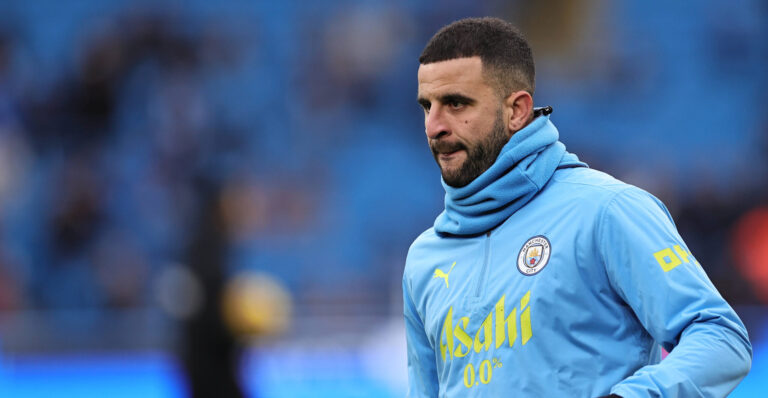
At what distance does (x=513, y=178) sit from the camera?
2.74 metres

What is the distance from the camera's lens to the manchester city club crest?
263 centimetres

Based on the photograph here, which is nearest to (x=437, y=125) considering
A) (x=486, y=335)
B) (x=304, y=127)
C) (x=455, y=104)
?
(x=455, y=104)

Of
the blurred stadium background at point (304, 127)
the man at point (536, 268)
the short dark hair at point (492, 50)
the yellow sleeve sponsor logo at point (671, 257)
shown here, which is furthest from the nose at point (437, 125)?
the blurred stadium background at point (304, 127)

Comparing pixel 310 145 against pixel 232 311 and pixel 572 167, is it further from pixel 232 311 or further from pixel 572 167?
pixel 572 167

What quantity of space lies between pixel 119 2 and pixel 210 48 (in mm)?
1315

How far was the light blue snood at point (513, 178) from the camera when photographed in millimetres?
2736

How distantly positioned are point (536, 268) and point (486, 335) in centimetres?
20

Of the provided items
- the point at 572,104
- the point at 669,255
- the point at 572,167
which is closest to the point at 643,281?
the point at 669,255

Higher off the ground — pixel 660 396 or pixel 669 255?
pixel 669 255

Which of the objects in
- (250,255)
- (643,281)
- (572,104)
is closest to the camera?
(643,281)

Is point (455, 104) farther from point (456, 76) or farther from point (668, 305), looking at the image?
point (668, 305)

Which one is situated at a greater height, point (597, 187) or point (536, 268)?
point (597, 187)

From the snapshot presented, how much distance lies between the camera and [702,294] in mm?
2387

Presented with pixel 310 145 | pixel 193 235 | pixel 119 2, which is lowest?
pixel 193 235
